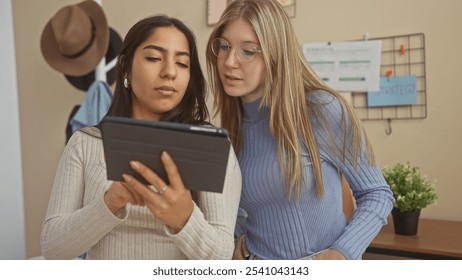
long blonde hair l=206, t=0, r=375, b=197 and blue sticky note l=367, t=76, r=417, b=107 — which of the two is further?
blue sticky note l=367, t=76, r=417, b=107

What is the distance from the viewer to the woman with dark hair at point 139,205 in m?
0.47

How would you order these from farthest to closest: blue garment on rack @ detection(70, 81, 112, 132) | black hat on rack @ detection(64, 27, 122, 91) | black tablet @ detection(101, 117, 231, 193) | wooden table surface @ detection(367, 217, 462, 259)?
black hat on rack @ detection(64, 27, 122, 91) → blue garment on rack @ detection(70, 81, 112, 132) → wooden table surface @ detection(367, 217, 462, 259) → black tablet @ detection(101, 117, 231, 193)

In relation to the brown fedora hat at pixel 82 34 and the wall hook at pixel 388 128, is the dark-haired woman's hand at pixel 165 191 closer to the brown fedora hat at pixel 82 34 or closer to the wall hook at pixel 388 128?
the wall hook at pixel 388 128

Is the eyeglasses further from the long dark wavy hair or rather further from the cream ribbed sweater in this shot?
the cream ribbed sweater

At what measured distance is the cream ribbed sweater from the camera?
1.54ft

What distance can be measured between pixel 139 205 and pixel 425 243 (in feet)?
2.37

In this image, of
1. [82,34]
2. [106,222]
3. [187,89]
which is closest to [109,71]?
[82,34]

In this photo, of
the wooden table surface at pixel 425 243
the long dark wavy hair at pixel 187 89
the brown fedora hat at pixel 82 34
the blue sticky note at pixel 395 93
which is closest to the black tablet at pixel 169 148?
the long dark wavy hair at pixel 187 89

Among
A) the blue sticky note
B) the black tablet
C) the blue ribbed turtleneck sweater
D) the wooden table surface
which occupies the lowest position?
the wooden table surface

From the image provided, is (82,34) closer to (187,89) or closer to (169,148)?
(187,89)

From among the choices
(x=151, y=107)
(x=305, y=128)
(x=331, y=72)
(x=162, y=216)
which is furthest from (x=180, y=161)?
(x=331, y=72)

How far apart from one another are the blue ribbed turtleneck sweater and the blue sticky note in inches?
23.7

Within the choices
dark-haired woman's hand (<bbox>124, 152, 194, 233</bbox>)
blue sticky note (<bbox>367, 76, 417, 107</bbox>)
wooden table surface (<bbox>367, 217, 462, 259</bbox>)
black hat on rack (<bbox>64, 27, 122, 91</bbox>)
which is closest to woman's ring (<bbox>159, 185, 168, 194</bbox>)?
dark-haired woman's hand (<bbox>124, 152, 194, 233</bbox>)

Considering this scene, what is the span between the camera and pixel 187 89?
0.60 meters
